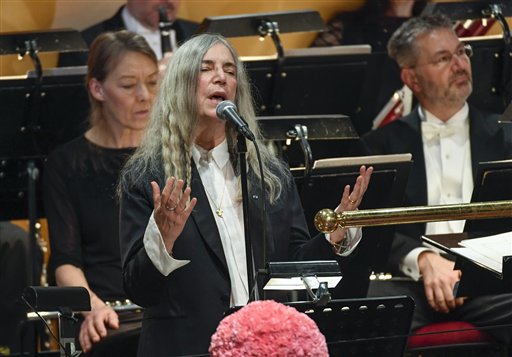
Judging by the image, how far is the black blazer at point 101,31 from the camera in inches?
215

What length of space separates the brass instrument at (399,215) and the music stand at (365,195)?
919 mm

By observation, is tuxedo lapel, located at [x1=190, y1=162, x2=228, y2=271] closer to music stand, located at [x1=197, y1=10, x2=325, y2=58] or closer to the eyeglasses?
music stand, located at [x1=197, y1=10, x2=325, y2=58]

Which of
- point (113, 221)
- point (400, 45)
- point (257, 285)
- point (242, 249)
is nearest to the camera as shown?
point (257, 285)

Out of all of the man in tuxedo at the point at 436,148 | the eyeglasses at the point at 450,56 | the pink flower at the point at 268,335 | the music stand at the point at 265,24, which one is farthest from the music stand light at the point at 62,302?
the eyeglasses at the point at 450,56

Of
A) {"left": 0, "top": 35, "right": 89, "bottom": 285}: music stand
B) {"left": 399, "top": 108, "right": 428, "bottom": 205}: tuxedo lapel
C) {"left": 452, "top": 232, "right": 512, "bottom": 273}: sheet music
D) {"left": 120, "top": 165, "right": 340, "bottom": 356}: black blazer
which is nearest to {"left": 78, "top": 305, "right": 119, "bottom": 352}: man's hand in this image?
{"left": 0, "top": 35, "right": 89, "bottom": 285}: music stand

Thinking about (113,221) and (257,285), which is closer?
(257,285)

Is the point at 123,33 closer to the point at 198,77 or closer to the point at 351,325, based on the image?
the point at 198,77

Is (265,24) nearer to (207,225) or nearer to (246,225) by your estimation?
(207,225)

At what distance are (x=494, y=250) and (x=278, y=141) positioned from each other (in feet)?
4.07

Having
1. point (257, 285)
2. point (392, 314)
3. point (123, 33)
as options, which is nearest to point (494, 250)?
point (392, 314)

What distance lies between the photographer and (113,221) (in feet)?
15.1

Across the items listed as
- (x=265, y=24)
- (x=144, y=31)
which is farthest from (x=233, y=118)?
(x=144, y=31)

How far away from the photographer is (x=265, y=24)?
5.03 metres

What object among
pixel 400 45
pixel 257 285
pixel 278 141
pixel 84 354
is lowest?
pixel 84 354
